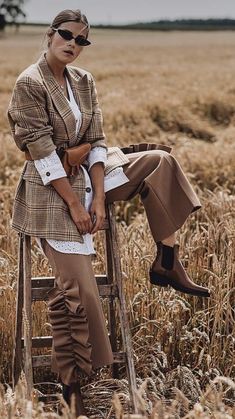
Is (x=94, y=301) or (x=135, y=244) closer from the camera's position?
(x=94, y=301)

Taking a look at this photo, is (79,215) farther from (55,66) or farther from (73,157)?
(55,66)

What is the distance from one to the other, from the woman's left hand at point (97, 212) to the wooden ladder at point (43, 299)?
0.48ft

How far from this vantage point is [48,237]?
3420 millimetres

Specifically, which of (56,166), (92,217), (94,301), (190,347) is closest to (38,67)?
(56,166)

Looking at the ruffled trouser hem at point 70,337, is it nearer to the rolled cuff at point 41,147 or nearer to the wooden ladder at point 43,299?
the wooden ladder at point 43,299

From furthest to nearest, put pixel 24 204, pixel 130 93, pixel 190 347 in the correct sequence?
1. pixel 130 93
2. pixel 190 347
3. pixel 24 204

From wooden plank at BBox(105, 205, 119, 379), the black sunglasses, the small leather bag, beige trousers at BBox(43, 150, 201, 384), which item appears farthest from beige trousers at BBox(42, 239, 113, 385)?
the black sunglasses

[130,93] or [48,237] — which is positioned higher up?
[48,237]

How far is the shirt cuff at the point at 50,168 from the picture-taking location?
342cm

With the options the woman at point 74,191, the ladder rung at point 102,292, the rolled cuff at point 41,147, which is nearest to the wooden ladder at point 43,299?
the ladder rung at point 102,292

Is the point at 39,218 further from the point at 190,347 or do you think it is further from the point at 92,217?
the point at 190,347

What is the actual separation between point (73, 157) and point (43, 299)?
2.01 ft

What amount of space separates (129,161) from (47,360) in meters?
0.88

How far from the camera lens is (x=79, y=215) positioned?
3424mm
